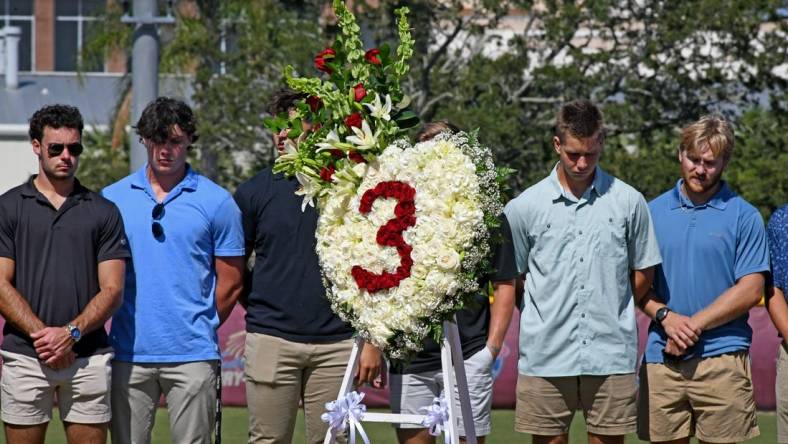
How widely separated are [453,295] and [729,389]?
175 cm

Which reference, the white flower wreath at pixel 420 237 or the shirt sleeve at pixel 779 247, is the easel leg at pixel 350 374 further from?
the shirt sleeve at pixel 779 247

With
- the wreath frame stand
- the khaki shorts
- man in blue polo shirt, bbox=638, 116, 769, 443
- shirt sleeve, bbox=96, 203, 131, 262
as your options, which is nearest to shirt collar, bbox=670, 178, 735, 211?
man in blue polo shirt, bbox=638, 116, 769, 443

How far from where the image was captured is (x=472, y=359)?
6605mm

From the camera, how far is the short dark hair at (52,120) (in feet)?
21.5

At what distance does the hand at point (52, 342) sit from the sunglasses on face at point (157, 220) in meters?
0.64

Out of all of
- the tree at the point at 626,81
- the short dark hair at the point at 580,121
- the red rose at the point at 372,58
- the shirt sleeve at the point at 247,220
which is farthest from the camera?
the tree at the point at 626,81

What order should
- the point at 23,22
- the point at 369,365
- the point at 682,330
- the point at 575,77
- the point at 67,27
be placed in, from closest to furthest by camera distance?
the point at 369,365 → the point at 682,330 → the point at 575,77 → the point at 67,27 → the point at 23,22

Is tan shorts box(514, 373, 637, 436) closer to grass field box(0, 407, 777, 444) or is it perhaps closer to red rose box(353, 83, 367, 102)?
red rose box(353, 83, 367, 102)

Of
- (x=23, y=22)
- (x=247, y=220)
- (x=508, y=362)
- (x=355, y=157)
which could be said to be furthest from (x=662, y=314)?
(x=23, y=22)

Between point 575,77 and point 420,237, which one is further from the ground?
point 575,77

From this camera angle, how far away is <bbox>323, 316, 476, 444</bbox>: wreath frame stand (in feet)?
18.8

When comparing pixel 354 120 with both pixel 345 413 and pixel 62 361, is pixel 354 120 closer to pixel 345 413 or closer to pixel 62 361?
pixel 345 413

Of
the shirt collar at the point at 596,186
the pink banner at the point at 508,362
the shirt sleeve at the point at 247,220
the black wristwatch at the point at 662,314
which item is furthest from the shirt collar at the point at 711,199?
the pink banner at the point at 508,362

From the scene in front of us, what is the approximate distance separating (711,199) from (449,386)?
185cm
